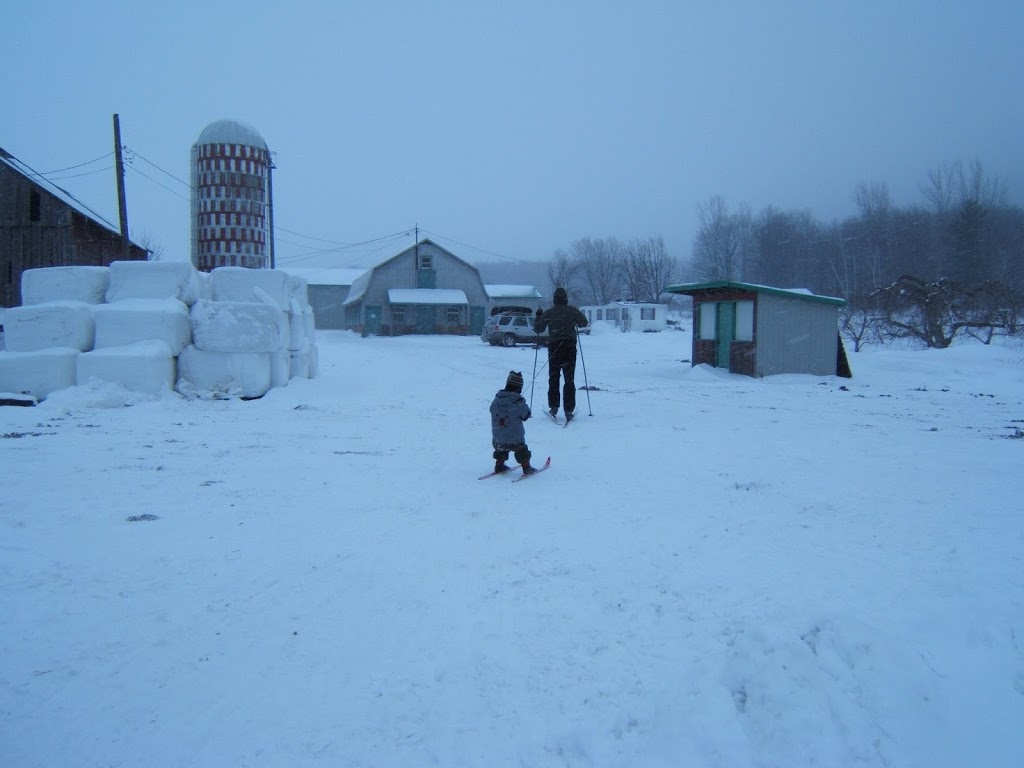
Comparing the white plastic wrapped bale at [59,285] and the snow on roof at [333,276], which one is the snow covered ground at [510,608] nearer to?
the white plastic wrapped bale at [59,285]

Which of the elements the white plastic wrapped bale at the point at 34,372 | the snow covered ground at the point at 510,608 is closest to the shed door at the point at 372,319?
the white plastic wrapped bale at the point at 34,372

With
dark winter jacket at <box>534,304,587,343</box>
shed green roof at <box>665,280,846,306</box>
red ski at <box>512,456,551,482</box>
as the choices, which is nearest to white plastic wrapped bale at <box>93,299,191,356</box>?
dark winter jacket at <box>534,304,587,343</box>

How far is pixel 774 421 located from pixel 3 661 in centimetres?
924

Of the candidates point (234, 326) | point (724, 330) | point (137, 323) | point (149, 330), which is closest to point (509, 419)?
point (234, 326)

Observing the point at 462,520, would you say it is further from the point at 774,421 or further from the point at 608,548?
the point at 774,421

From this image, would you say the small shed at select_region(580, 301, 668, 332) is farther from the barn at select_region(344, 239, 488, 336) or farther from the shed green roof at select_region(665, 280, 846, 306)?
the shed green roof at select_region(665, 280, 846, 306)

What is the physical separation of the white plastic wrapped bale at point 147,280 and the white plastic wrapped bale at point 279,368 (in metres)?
1.85

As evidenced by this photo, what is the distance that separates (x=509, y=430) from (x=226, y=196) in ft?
40.9

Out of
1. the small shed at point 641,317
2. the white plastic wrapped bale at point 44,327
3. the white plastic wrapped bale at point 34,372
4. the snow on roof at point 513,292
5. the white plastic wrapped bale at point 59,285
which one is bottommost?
the white plastic wrapped bale at point 34,372

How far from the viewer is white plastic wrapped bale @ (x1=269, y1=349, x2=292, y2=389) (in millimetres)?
12242

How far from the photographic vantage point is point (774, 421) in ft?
32.5

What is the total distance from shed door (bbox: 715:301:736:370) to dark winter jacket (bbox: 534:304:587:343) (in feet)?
29.4

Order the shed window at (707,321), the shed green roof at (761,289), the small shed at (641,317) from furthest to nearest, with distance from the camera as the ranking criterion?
the small shed at (641,317), the shed window at (707,321), the shed green roof at (761,289)

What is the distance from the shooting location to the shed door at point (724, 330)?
17891 mm
